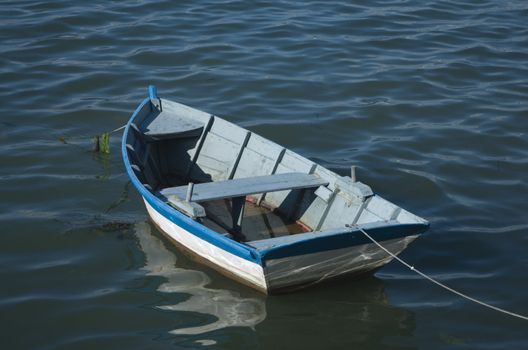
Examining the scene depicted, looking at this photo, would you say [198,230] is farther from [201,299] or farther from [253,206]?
[253,206]

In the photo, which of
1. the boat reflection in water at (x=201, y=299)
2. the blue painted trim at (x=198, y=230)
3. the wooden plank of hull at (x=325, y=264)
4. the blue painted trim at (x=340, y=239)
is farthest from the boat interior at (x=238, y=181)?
the boat reflection in water at (x=201, y=299)

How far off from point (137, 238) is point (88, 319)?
1.98 meters

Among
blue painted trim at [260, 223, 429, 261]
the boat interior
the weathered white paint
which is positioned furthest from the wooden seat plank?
blue painted trim at [260, 223, 429, 261]

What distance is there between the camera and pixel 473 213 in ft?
39.4

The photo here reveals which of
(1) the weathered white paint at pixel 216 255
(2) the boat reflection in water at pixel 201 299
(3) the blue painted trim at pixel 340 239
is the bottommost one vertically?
(2) the boat reflection in water at pixel 201 299

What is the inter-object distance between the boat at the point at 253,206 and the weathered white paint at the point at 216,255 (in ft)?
0.05

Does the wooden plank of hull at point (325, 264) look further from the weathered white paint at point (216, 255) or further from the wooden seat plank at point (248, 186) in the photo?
the wooden seat plank at point (248, 186)

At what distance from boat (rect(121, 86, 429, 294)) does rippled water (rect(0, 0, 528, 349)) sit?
1.83ft

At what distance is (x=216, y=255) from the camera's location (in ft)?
32.1

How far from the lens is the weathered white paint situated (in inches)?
368

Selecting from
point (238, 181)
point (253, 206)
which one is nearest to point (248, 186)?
point (238, 181)

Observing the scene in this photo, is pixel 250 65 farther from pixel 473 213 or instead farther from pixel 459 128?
pixel 473 213

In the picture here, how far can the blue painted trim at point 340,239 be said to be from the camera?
8.80 metres

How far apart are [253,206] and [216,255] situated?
75.5 inches
